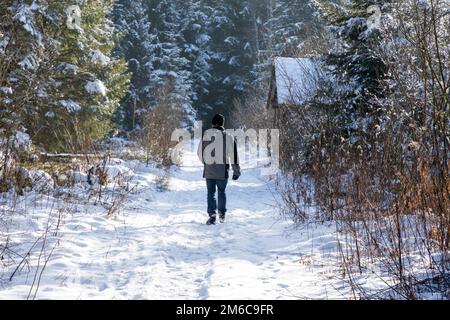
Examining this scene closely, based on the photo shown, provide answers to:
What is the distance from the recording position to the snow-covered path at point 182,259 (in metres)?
3.70

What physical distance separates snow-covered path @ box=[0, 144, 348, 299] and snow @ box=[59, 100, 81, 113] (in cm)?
484

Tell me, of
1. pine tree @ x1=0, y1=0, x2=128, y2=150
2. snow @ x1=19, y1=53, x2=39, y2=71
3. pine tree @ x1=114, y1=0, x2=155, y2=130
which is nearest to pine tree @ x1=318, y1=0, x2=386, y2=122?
pine tree @ x1=0, y1=0, x2=128, y2=150

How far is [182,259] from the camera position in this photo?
484 cm

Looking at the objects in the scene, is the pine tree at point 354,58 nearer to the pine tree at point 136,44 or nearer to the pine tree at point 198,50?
the pine tree at point 136,44

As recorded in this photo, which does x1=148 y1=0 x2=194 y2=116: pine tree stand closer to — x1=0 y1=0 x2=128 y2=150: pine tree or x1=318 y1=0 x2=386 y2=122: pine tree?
x1=0 y1=0 x2=128 y2=150: pine tree

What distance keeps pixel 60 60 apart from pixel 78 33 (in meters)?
0.98

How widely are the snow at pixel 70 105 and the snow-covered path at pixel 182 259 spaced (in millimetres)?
4835

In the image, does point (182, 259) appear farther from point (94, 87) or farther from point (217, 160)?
point (94, 87)

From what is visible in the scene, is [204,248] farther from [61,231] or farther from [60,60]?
[60,60]

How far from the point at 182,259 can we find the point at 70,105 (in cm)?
809

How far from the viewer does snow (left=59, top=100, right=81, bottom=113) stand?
37.4 ft

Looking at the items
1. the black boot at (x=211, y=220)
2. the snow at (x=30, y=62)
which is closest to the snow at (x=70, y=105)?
the snow at (x=30, y=62)

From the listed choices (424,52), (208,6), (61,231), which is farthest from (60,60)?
(208,6)

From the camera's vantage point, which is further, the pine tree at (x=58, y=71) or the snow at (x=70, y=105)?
the snow at (x=70, y=105)
